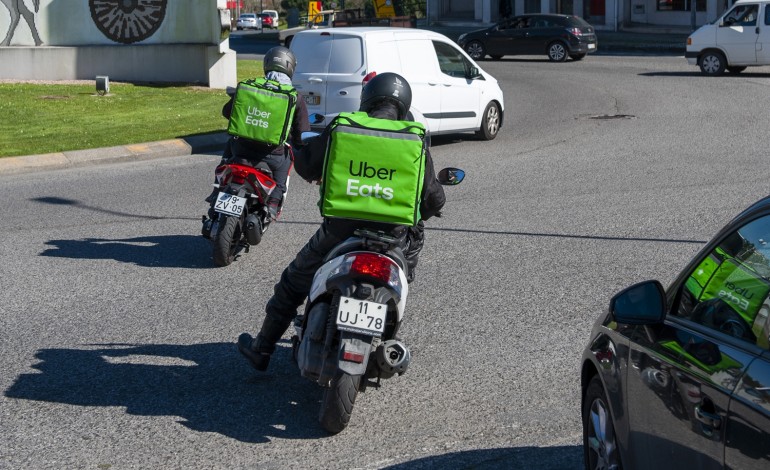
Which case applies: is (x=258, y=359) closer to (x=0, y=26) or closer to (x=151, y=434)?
(x=151, y=434)

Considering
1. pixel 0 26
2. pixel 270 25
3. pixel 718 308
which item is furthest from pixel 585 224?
pixel 270 25

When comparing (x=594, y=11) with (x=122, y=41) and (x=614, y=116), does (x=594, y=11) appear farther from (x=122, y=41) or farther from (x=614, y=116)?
(x=614, y=116)

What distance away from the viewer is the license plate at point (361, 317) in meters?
5.29

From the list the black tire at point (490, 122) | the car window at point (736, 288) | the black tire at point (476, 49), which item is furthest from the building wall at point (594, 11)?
the car window at point (736, 288)

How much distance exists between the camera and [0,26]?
79.7ft

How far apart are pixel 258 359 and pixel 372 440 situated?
1040 mm

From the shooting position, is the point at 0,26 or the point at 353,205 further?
the point at 0,26

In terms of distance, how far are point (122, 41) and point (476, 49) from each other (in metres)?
16.6

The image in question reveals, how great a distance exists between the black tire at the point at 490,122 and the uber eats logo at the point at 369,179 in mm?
11919

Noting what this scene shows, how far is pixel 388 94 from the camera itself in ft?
19.1

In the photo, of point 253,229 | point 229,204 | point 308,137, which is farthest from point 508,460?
point 253,229

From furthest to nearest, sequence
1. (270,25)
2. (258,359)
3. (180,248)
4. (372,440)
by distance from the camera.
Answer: (270,25), (180,248), (258,359), (372,440)

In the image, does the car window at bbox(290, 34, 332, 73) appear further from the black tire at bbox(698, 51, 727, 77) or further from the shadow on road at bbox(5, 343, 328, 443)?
the black tire at bbox(698, 51, 727, 77)

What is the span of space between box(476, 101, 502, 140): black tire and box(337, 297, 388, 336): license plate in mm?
12185
